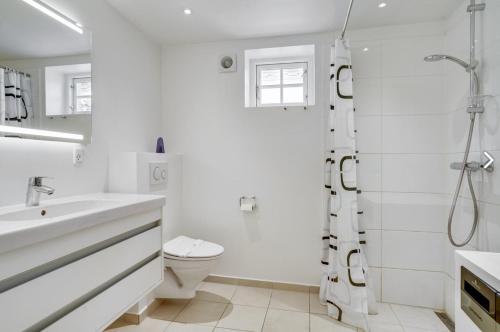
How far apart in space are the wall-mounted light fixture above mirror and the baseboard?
63.0 inches

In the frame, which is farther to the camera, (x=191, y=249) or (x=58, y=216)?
(x=191, y=249)

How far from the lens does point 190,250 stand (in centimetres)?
191

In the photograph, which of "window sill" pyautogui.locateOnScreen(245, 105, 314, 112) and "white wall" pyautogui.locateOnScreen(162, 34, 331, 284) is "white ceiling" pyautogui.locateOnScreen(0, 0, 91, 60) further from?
"window sill" pyautogui.locateOnScreen(245, 105, 314, 112)

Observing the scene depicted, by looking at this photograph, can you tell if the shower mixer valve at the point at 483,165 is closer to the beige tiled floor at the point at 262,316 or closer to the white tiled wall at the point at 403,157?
the white tiled wall at the point at 403,157

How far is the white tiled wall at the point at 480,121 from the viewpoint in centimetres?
142

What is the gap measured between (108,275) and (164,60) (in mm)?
1986

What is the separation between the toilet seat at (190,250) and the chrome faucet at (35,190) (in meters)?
0.86

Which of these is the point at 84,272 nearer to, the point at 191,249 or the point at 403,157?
the point at 191,249

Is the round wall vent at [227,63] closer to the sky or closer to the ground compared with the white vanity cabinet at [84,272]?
closer to the sky

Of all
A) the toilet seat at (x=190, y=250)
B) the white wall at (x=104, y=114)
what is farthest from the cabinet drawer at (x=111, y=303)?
the white wall at (x=104, y=114)

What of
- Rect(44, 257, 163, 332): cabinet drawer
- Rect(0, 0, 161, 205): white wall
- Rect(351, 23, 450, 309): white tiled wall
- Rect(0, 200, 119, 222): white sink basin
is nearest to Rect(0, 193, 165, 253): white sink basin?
Rect(0, 200, 119, 222): white sink basin

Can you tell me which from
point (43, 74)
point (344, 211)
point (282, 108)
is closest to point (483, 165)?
point (344, 211)

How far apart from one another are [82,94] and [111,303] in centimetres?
123

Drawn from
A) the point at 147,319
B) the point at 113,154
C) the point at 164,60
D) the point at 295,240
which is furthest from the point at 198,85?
the point at 147,319
